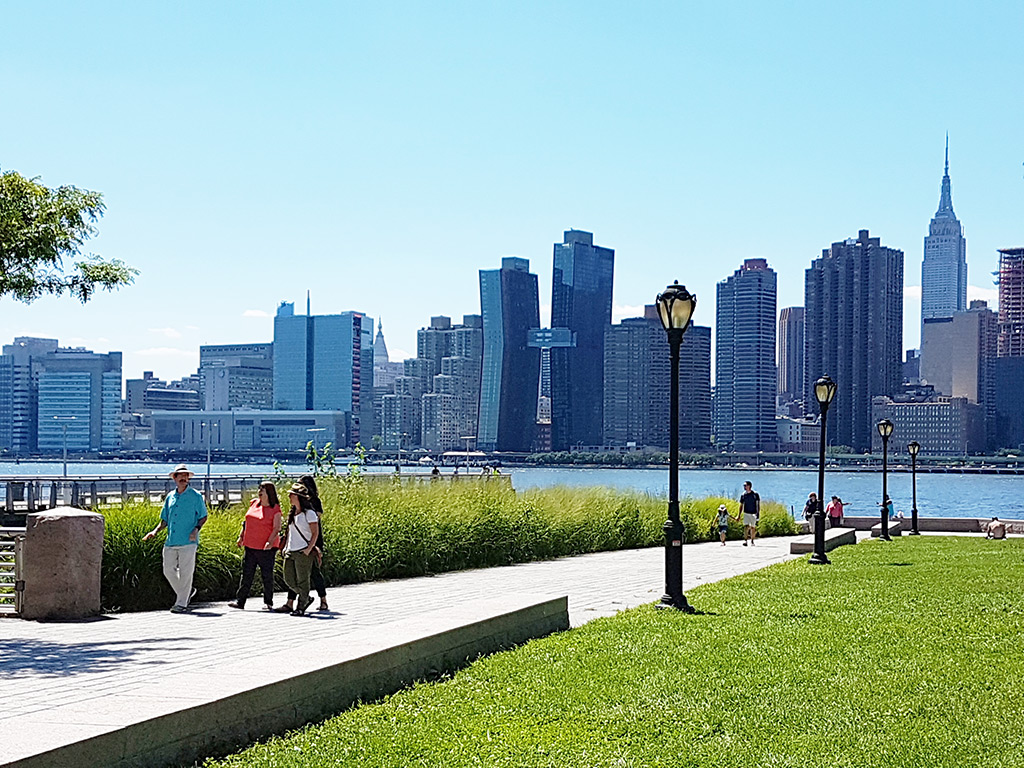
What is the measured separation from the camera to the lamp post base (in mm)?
15117

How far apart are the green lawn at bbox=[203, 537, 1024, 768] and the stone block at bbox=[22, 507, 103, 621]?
19.8ft

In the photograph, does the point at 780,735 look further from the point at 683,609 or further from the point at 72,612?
the point at 72,612

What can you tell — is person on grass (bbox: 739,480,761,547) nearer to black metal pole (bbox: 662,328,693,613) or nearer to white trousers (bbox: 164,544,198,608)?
black metal pole (bbox: 662,328,693,613)

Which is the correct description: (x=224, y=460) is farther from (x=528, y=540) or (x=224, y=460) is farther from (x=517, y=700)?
(x=517, y=700)

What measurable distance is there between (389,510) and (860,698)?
14143mm

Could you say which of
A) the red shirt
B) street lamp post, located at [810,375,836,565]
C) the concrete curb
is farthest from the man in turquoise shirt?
street lamp post, located at [810,375,836,565]

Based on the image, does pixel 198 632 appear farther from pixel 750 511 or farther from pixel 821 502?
pixel 750 511

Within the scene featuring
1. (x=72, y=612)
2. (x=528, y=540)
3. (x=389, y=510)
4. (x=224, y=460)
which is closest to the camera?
(x=72, y=612)

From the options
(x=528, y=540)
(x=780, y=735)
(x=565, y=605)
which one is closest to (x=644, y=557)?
(x=528, y=540)

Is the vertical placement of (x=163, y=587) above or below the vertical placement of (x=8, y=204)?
below

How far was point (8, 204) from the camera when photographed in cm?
1280

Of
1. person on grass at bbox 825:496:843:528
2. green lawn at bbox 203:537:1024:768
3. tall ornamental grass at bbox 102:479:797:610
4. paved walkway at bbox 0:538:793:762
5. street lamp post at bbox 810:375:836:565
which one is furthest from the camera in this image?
person on grass at bbox 825:496:843:528

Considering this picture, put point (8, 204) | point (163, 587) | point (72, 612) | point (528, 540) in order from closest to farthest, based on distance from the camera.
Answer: point (8, 204) → point (72, 612) → point (163, 587) → point (528, 540)

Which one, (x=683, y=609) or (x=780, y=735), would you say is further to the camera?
(x=683, y=609)
